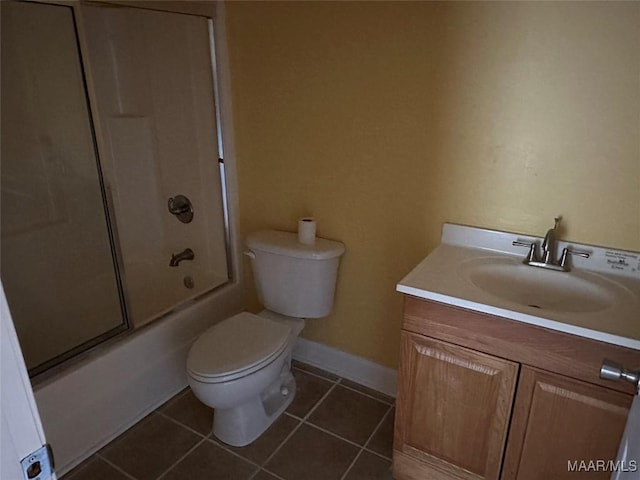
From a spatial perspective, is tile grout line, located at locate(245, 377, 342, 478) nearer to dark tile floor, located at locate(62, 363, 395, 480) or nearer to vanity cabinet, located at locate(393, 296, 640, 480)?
dark tile floor, located at locate(62, 363, 395, 480)

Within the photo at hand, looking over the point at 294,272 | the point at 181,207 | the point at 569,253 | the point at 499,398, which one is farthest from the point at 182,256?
the point at 569,253

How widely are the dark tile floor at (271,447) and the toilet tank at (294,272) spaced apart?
17.5 inches

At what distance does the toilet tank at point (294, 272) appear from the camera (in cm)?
197

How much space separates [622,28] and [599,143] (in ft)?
1.10

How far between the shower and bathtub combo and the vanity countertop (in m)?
0.56

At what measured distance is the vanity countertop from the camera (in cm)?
121

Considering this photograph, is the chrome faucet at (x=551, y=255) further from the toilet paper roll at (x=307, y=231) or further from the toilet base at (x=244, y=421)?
the toilet base at (x=244, y=421)

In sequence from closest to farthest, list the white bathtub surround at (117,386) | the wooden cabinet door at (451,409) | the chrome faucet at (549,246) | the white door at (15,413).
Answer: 1. the white door at (15,413)
2. the wooden cabinet door at (451,409)
3. the chrome faucet at (549,246)
4. the white bathtub surround at (117,386)

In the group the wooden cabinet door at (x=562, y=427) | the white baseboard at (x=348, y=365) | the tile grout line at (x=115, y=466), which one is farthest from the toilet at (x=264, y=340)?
the wooden cabinet door at (x=562, y=427)

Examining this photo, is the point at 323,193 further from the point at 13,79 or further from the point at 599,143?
the point at 13,79

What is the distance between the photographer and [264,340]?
5.98 feet

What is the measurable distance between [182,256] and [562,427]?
6.17ft

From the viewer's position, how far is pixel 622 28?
52.4 inches

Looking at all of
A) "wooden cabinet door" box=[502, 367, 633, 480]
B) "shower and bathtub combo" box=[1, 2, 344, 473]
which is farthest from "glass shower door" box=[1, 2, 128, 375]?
"wooden cabinet door" box=[502, 367, 633, 480]
